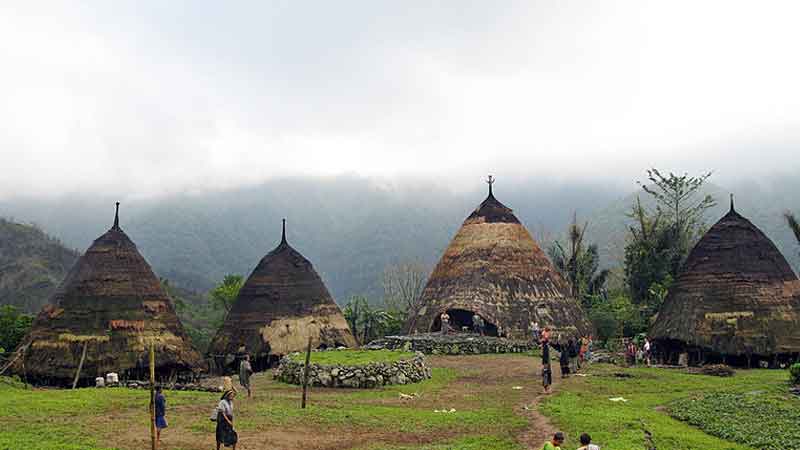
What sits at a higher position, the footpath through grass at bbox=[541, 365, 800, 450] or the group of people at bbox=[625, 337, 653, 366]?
the group of people at bbox=[625, 337, 653, 366]

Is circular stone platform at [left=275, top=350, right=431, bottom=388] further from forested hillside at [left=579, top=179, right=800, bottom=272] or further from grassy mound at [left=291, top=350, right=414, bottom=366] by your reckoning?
forested hillside at [left=579, top=179, right=800, bottom=272]

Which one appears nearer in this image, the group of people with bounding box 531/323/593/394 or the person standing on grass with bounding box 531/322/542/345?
the group of people with bounding box 531/323/593/394

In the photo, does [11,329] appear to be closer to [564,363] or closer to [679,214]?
[564,363]

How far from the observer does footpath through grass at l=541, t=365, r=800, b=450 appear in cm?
1364

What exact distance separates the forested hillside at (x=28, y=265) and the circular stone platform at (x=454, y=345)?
40.1m

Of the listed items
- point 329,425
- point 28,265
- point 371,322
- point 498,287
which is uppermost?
point 28,265

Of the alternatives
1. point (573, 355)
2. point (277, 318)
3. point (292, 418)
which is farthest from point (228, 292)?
point (292, 418)

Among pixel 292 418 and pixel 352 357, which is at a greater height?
pixel 352 357

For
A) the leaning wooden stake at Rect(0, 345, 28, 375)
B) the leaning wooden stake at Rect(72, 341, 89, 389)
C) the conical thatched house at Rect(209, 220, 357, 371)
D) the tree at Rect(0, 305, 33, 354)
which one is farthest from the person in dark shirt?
the tree at Rect(0, 305, 33, 354)

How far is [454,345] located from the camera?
99.6 feet

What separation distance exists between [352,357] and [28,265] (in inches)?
2051

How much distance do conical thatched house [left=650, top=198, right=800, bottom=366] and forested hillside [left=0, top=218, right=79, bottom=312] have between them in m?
51.3

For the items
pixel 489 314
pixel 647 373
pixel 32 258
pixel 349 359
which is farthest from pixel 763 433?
pixel 32 258

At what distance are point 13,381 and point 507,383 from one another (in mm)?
18150
